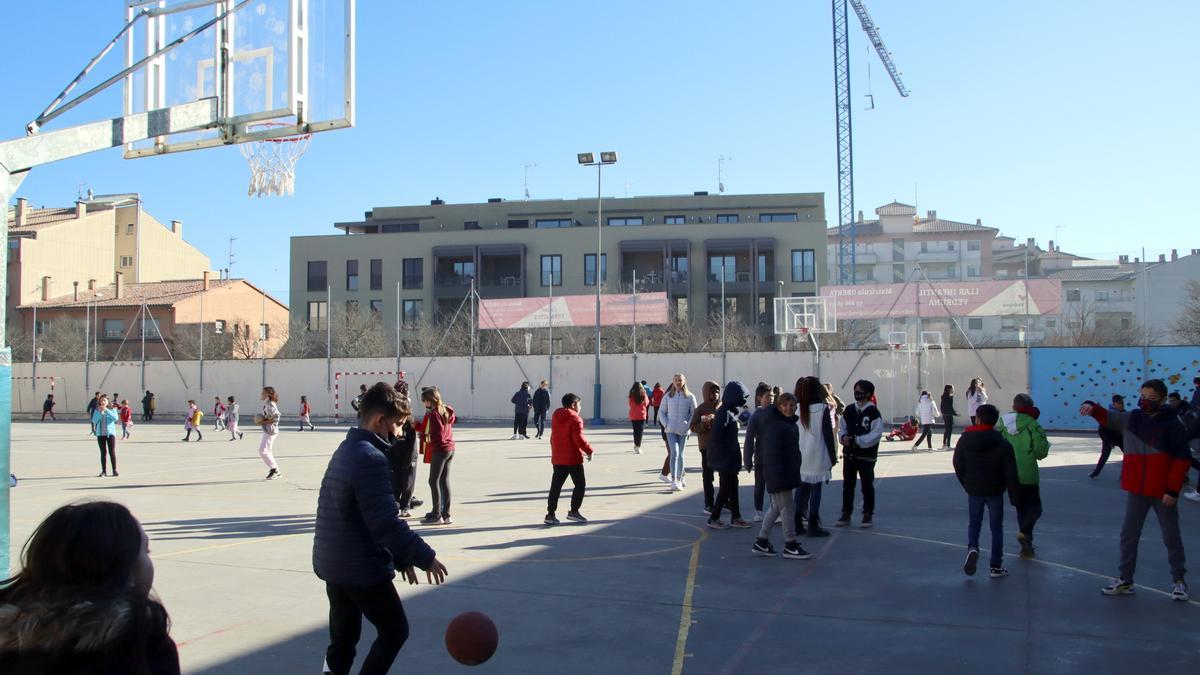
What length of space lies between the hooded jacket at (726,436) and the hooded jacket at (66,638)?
9.51 meters

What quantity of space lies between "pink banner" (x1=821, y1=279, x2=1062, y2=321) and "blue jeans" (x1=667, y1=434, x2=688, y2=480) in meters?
22.0

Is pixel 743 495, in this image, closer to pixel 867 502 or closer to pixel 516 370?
pixel 867 502

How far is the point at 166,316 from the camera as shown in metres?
59.7

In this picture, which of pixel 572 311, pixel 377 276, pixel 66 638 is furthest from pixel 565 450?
pixel 377 276

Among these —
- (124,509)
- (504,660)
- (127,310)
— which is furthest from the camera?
(127,310)

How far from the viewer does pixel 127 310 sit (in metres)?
60.4

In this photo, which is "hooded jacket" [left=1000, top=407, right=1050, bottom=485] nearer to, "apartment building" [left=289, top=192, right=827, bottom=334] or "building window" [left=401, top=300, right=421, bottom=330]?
"apartment building" [left=289, top=192, right=827, bottom=334]

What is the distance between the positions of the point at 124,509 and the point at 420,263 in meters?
63.3

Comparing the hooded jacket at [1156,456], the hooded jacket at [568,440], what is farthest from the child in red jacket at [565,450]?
the hooded jacket at [1156,456]

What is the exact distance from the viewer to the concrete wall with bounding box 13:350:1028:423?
33.8m

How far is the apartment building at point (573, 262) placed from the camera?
202 ft

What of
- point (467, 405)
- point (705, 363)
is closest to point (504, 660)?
point (705, 363)

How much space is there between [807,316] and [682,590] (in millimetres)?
28291

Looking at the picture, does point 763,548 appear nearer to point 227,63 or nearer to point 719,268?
point 227,63
